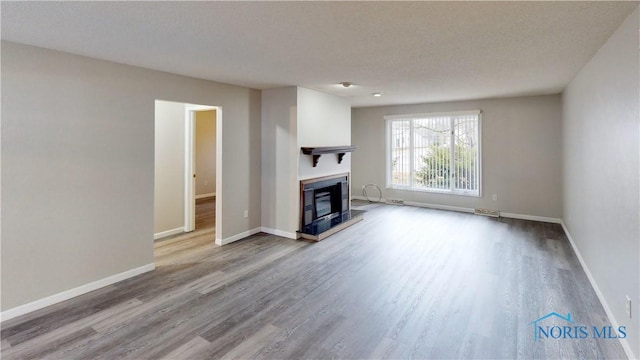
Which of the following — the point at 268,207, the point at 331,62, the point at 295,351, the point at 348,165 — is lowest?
the point at 295,351

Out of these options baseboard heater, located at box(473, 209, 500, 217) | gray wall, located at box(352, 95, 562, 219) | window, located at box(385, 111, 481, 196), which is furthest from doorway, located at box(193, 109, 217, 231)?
baseboard heater, located at box(473, 209, 500, 217)

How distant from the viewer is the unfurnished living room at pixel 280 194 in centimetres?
221

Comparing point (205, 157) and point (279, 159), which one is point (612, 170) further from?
point (205, 157)

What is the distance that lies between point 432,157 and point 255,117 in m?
4.11

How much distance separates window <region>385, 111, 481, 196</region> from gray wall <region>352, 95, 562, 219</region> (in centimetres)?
17

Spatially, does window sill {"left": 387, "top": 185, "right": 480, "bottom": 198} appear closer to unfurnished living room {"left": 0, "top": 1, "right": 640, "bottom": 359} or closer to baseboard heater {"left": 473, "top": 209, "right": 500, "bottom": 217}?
baseboard heater {"left": 473, "top": 209, "right": 500, "bottom": 217}

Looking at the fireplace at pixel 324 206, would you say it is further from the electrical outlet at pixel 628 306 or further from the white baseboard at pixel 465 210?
the electrical outlet at pixel 628 306

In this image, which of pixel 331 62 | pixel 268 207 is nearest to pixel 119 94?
pixel 331 62

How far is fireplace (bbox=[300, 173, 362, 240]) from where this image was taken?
4.97 m

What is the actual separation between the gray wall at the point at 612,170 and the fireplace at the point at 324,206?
3.23 meters

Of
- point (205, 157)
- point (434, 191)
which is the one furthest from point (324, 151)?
point (205, 157)

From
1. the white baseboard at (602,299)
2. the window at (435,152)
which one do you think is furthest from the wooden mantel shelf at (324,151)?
the white baseboard at (602,299)

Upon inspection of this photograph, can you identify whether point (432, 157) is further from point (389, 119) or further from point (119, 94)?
point (119, 94)

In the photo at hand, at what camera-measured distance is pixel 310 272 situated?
3607 mm
